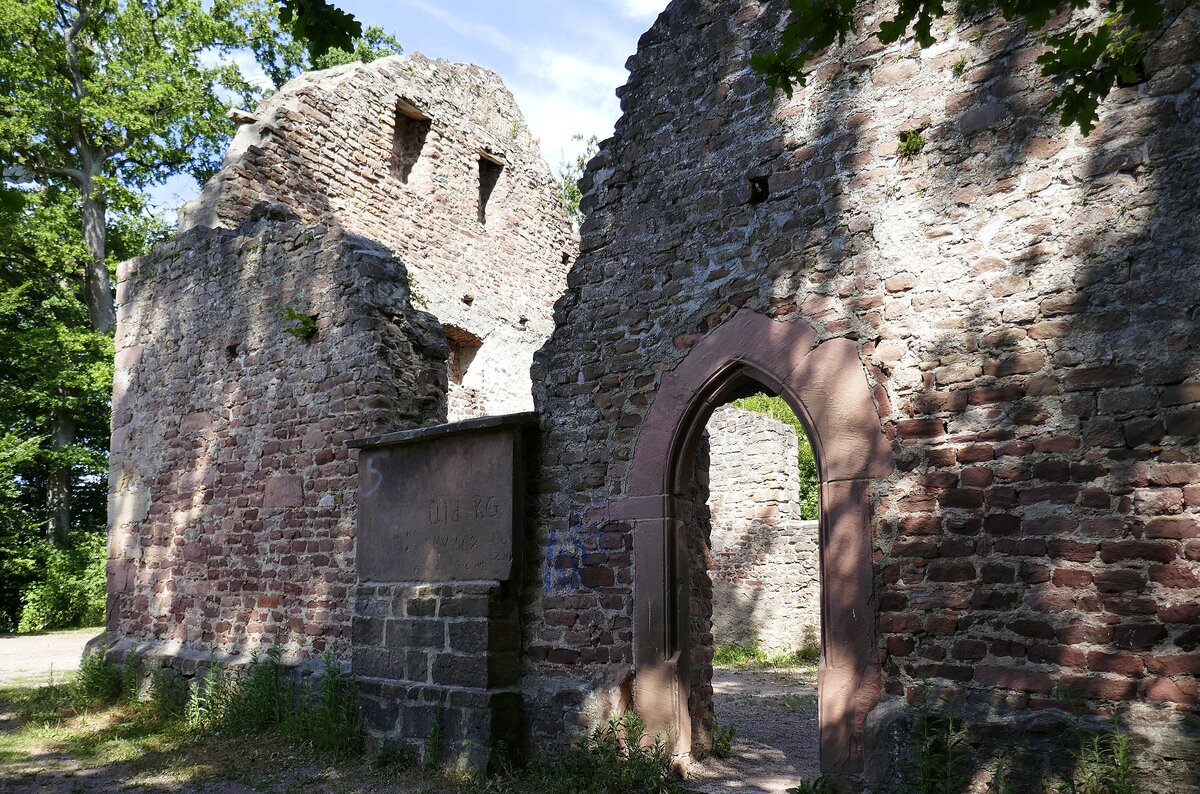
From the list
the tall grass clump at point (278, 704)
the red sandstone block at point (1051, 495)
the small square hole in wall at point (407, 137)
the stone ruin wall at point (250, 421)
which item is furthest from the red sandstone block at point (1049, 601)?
the small square hole in wall at point (407, 137)

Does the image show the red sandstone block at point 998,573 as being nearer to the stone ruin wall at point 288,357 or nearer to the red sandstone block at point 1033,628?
the red sandstone block at point 1033,628

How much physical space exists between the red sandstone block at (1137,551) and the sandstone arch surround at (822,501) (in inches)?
40.1

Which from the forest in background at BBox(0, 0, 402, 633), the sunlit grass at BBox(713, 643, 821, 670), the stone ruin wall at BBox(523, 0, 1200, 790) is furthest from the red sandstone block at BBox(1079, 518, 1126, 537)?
the forest in background at BBox(0, 0, 402, 633)

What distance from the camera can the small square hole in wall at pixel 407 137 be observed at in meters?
12.2

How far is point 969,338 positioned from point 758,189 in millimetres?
1586

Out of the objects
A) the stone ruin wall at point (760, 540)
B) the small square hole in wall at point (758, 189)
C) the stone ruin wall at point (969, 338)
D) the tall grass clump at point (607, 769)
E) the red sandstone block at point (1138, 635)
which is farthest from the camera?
the stone ruin wall at point (760, 540)

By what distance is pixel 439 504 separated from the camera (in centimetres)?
621

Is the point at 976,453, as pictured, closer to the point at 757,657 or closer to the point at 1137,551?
the point at 1137,551

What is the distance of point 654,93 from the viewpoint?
5.70m

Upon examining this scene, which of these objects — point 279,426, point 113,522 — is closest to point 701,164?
point 279,426

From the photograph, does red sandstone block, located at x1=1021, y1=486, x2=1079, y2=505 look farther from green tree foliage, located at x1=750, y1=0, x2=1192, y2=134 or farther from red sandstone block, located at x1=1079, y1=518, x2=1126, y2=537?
green tree foliage, located at x1=750, y1=0, x2=1192, y2=134

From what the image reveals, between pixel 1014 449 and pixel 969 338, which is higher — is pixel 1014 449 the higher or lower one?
the lower one

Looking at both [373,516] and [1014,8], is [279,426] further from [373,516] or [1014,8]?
[1014,8]

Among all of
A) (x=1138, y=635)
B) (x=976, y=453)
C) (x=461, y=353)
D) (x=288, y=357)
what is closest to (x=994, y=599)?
(x=1138, y=635)
